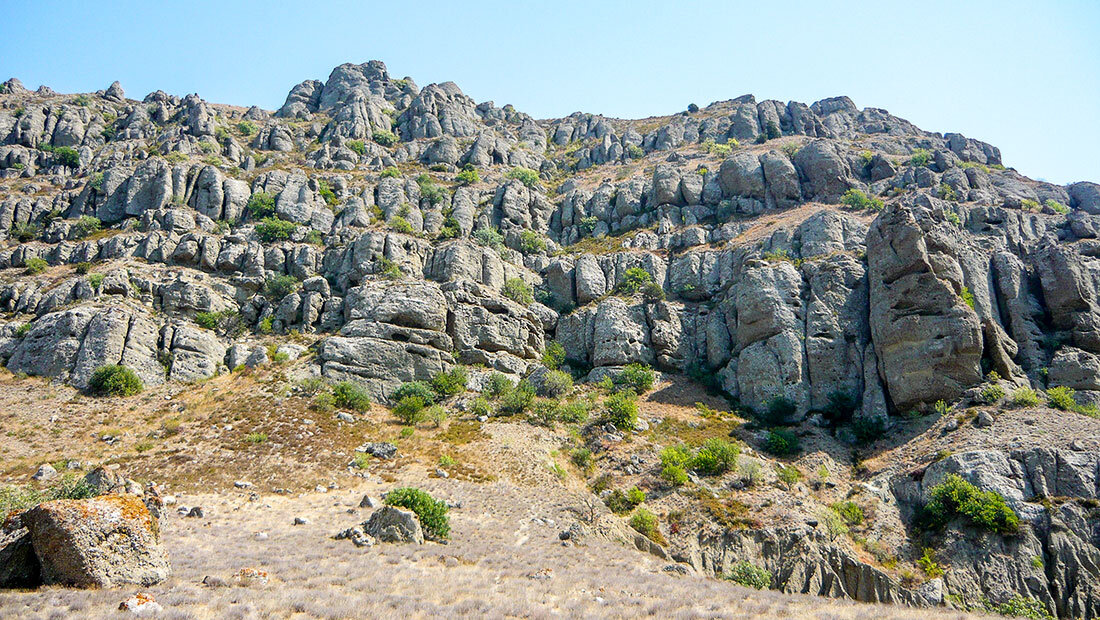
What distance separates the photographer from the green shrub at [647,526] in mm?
26906

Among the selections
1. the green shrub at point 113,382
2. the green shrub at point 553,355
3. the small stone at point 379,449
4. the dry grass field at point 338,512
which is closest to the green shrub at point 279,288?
the dry grass field at point 338,512

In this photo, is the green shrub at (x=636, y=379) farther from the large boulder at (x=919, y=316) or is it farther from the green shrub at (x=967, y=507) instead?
the green shrub at (x=967, y=507)

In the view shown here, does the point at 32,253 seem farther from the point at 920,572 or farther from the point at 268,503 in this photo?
the point at 920,572

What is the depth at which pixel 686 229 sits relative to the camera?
6562cm

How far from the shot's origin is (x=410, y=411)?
37.8 meters

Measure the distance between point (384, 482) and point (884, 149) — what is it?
291 feet

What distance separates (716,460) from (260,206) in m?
56.3

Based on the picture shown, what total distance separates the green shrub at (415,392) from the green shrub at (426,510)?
16.2m

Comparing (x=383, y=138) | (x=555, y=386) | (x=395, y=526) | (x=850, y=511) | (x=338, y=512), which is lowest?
(x=338, y=512)

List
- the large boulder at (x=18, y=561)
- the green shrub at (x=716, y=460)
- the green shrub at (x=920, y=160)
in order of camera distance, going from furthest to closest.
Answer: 1. the green shrub at (x=920, y=160)
2. the green shrub at (x=716, y=460)
3. the large boulder at (x=18, y=561)

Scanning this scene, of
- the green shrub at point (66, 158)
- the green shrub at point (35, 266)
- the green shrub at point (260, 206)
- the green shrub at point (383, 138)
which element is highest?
the green shrub at point (383, 138)

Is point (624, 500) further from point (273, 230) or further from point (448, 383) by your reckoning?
point (273, 230)

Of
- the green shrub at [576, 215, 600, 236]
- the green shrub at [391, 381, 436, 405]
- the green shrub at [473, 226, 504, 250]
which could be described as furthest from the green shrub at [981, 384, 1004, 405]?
the green shrub at [576, 215, 600, 236]

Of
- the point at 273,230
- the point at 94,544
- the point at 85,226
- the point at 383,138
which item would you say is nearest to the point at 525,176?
the point at 383,138
